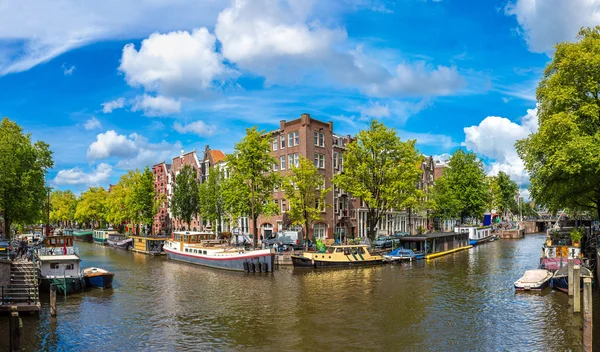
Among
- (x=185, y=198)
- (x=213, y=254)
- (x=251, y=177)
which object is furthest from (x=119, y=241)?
(x=213, y=254)

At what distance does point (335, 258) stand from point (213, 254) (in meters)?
14.0

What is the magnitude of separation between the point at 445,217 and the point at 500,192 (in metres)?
51.6

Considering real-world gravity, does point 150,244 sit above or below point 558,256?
below

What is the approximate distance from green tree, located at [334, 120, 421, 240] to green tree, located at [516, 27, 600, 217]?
2124 centimetres

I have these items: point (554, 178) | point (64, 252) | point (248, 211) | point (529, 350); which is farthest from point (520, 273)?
point (64, 252)

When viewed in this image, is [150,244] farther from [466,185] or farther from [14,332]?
[466,185]

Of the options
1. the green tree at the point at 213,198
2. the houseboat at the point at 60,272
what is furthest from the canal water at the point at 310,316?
the green tree at the point at 213,198

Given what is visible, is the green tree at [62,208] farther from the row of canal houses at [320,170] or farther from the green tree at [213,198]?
the green tree at [213,198]

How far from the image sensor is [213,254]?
53.1 metres

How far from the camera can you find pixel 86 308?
32906 mm

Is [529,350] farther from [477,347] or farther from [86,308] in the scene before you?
[86,308]

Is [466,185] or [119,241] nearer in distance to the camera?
[119,241]

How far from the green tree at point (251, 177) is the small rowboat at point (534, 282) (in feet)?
102

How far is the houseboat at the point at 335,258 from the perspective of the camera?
51.6 meters
